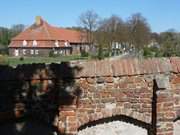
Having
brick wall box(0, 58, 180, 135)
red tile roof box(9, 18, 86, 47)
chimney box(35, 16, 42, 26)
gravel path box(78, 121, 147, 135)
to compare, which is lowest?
gravel path box(78, 121, 147, 135)

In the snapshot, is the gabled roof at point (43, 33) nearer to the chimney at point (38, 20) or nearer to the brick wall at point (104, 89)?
the chimney at point (38, 20)

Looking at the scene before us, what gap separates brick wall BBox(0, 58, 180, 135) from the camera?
560 cm

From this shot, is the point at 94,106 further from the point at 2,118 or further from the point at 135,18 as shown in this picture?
the point at 135,18

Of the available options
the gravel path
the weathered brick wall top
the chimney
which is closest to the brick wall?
the weathered brick wall top

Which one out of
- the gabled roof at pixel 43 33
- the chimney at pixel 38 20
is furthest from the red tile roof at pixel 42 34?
the chimney at pixel 38 20

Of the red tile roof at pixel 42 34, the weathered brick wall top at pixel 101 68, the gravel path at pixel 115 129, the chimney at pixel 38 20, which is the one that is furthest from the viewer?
the chimney at pixel 38 20

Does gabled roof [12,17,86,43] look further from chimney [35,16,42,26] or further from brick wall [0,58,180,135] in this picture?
brick wall [0,58,180,135]

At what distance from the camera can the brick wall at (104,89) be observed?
5598mm

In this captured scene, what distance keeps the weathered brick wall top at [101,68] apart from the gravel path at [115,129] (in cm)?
79

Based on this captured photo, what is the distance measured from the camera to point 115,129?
5.92 m

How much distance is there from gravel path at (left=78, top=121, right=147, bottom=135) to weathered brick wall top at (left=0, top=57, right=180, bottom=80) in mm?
795

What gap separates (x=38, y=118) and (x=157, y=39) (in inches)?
4078

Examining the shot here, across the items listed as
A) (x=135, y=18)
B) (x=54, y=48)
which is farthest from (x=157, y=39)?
(x=54, y=48)

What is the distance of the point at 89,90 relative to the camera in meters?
5.72
